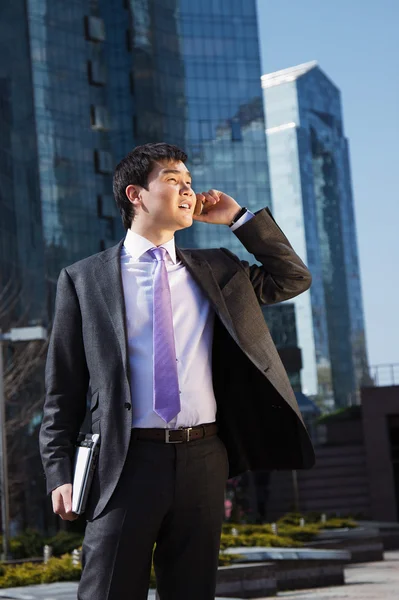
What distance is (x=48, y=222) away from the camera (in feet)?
208

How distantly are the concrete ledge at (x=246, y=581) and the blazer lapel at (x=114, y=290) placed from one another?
10.6m

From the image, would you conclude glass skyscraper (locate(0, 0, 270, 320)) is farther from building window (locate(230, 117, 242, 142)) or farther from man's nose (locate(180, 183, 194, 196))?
man's nose (locate(180, 183, 194, 196))

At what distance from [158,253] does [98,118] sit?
212ft

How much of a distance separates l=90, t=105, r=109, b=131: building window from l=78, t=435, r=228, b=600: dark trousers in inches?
2532

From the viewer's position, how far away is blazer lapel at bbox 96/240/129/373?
4.38 meters

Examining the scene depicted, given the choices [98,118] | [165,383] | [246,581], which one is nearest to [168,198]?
[165,383]

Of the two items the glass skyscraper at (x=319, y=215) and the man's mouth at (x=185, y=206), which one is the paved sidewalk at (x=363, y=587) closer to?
the man's mouth at (x=185, y=206)

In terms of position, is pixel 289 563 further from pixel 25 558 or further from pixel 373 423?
pixel 373 423

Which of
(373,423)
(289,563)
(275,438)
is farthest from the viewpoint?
(373,423)

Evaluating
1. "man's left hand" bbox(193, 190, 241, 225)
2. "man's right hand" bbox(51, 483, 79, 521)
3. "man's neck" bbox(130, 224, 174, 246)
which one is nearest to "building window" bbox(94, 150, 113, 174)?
"man's left hand" bbox(193, 190, 241, 225)

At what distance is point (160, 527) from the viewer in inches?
169

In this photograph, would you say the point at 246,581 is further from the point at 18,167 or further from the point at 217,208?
the point at 18,167

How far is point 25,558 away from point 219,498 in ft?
65.0

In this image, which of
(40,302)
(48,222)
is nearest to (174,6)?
(48,222)
